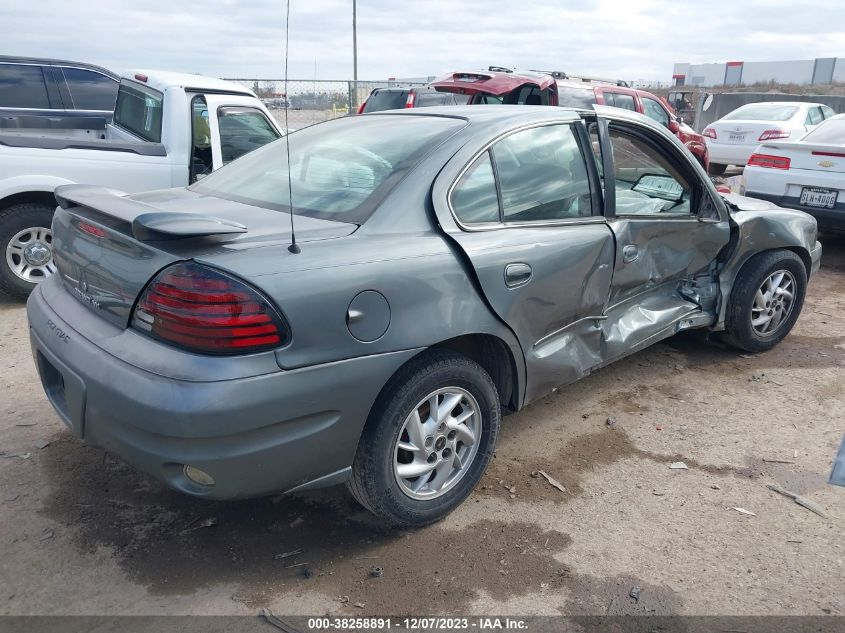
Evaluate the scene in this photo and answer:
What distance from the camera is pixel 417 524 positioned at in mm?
2801

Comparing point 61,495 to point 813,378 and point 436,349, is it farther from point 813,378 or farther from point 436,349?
point 813,378

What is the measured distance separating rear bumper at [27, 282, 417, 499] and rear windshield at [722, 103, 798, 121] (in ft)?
42.8

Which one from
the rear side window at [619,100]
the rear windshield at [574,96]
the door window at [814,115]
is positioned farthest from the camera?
the door window at [814,115]

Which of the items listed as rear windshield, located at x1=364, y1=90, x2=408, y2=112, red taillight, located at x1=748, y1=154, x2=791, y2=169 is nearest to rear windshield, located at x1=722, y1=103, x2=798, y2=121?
rear windshield, located at x1=364, y1=90, x2=408, y2=112

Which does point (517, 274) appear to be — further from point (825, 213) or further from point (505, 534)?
point (825, 213)

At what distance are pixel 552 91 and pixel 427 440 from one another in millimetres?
7564

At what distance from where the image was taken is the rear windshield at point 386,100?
12.6 metres

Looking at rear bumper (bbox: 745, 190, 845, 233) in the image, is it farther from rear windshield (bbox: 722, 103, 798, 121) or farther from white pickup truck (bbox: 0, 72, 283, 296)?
rear windshield (bbox: 722, 103, 798, 121)

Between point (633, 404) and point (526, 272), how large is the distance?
1527mm

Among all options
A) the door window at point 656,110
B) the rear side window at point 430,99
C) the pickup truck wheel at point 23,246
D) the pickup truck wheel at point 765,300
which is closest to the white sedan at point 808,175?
the pickup truck wheel at point 765,300

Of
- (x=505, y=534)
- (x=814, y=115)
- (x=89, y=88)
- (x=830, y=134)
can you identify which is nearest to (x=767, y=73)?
(x=814, y=115)

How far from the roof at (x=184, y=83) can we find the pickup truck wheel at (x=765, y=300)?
4474 mm

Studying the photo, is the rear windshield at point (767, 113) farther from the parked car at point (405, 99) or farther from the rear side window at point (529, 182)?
the rear side window at point (529, 182)

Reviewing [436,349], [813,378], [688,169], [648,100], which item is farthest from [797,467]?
[648,100]
